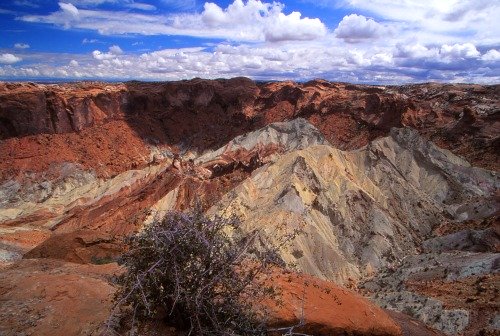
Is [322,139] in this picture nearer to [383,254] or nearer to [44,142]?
[383,254]

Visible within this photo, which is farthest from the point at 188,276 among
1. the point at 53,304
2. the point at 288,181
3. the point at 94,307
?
the point at 288,181

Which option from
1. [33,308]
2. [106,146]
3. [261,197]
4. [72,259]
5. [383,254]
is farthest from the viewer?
[106,146]

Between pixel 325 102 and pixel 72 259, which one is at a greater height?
pixel 325 102

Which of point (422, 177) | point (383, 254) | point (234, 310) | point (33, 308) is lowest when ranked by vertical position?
point (383, 254)

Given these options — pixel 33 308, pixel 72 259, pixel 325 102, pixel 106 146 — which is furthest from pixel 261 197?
pixel 325 102

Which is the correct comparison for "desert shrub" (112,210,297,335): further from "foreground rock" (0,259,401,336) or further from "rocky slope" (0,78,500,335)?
"rocky slope" (0,78,500,335)

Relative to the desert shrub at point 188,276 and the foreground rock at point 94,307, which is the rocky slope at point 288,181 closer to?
the foreground rock at point 94,307

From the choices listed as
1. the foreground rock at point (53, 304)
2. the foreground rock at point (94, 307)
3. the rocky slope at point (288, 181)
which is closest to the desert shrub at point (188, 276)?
the foreground rock at point (94, 307)

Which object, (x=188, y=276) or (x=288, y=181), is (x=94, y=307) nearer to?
(x=188, y=276)

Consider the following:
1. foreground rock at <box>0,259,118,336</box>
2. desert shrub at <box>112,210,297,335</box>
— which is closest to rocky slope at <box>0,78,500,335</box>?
foreground rock at <box>0,259,118,336</box>
